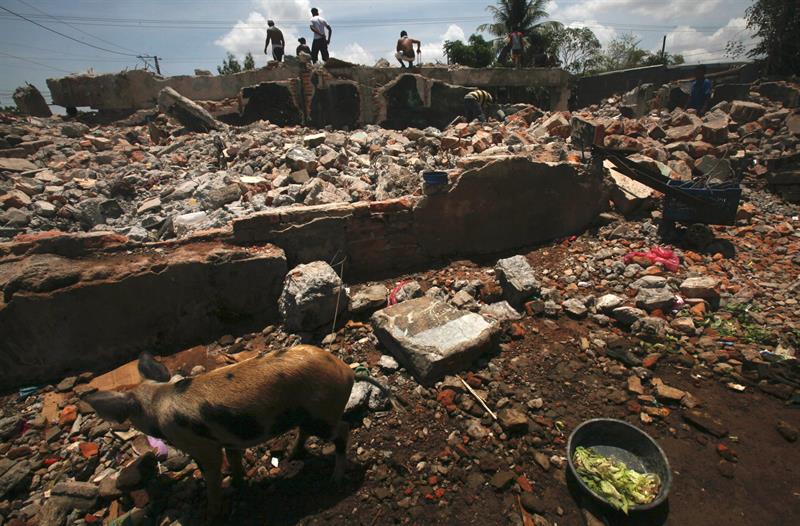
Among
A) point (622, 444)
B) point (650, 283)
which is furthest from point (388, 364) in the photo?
point (650, 283)

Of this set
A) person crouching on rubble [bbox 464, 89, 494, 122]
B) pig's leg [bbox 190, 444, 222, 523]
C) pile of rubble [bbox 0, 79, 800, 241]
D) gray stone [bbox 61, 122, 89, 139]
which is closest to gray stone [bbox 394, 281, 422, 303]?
pile of rubble [bbox 0, 79, 800, 241]

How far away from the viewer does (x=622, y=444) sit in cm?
267

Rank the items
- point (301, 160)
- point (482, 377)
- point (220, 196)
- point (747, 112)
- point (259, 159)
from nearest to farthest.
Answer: point (482, 377)
point (220, 196)
point (301, 160)
point (259, 159)
point (747, 112)

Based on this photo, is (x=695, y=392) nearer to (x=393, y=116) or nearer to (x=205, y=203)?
(x=205, y=203)

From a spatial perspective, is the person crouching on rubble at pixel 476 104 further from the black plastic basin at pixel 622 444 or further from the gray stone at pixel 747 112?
the black plastic basin at pixel 622 444

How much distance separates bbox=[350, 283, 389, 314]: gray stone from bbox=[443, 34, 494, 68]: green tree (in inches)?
975

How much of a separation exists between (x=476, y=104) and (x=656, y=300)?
9.45m

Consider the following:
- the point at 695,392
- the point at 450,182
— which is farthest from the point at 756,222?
the point at 450,182

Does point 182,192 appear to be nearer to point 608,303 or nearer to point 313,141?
point 313,141

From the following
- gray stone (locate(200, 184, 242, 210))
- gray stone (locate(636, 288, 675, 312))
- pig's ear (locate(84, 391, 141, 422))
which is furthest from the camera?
gray stone (locate(200, 184, 242, 210))

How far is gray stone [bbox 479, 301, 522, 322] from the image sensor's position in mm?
3955

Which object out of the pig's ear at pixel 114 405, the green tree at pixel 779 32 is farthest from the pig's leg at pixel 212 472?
the green tree at pixel 779 32

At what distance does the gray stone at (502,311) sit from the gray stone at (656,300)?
4.24ft

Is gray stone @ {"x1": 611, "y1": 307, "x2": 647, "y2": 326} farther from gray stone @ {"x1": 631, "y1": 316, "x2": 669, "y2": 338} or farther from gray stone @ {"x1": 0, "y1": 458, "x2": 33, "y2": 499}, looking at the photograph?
gray stone @ {"x1": 0, "y1": 458, "x2": 33, "y2": 499}
